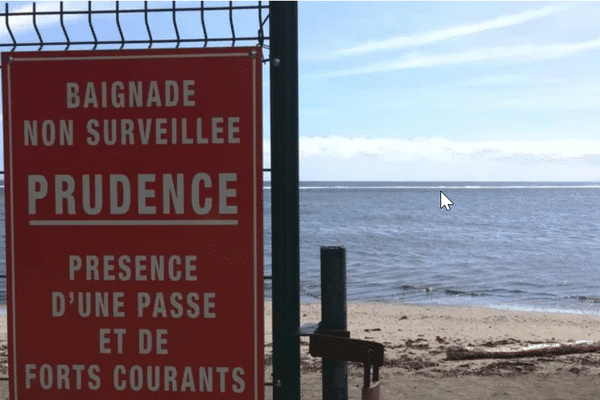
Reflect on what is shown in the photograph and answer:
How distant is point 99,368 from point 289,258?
3.38ft

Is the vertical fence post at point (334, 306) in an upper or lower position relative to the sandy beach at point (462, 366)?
upper

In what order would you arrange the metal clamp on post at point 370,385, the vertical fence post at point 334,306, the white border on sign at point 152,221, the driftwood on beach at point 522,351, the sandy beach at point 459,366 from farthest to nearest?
the driftwood on beach at point 522,351
the sandy beach at point 459,366
the white border on sign at point 152,221
the vertical fence post at point 334,306
the metal clamp on post at point 370,385

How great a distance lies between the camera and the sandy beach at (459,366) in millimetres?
6496

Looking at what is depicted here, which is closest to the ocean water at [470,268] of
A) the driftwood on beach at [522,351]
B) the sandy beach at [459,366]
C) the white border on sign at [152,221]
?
the sandy beach at [459,366]

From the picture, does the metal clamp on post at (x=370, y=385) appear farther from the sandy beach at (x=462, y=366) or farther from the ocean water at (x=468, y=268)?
the ocean water at (x=468, y=268)

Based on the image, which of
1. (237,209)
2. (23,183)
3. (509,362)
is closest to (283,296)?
(237,209)

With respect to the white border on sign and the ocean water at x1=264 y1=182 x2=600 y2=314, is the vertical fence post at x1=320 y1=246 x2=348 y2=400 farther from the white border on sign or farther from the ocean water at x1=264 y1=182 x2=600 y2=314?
the ocean water at x1=264 y1=182 x2=600 y2=314

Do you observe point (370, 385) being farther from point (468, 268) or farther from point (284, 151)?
point (468, 268)

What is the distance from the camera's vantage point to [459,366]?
24.8 feet

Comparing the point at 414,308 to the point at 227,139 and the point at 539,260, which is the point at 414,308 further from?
the point at 539,260

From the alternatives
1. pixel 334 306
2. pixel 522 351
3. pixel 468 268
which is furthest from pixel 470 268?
pixel 334 306

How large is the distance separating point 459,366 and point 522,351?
106 cm

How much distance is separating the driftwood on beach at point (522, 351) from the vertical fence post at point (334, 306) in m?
5.67

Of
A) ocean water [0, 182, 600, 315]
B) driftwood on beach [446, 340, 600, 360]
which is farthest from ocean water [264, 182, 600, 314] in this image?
driftwood on beach [446, 340, 600, 360]
